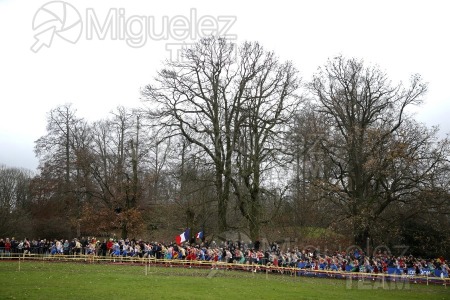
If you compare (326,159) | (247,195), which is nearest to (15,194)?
(247,195)

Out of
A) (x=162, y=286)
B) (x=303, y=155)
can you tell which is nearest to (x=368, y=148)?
(x=303, y=155)

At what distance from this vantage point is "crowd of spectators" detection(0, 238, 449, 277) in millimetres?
32750

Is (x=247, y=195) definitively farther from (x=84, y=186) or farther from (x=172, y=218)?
(x=84, y=186)

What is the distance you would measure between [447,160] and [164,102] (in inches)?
874

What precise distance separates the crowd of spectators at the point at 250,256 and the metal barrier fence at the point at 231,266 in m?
0.39

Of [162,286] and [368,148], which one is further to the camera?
[368,148]

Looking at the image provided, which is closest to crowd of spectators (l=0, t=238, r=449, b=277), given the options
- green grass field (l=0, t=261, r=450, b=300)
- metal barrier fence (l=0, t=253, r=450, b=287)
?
metal barrier fence (l=0, t=253, r=450, b=287)

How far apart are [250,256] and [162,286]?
12364 mm

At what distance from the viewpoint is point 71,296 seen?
60.2ft

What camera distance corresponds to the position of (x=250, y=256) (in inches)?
1345

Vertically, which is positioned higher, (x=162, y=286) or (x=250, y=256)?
(x=250, y=256)

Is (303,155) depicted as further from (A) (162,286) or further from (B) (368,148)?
(A) (162,286)

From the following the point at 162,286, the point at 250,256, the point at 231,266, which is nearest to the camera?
the point at 162,286

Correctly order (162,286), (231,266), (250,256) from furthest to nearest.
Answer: (250,256), (231,266), (162,286)
